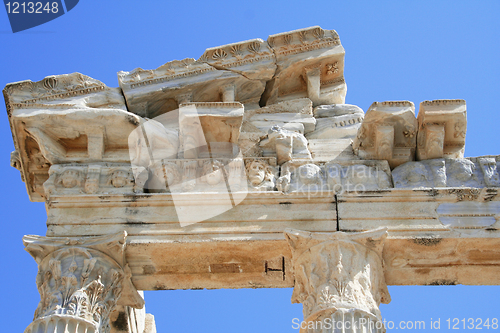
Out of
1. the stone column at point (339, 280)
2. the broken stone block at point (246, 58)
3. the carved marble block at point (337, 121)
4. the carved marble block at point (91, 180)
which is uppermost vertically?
the broken stone block at point (246, 58)

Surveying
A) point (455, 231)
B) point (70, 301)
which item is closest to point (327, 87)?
point (455, 231)

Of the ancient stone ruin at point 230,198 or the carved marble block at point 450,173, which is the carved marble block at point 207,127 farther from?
the carved marble block at point 450,173

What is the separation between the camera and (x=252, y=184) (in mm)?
9445

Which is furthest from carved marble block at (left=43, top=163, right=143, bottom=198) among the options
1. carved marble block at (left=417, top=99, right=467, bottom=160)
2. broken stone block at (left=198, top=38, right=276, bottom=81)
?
carved marble block at (left=417, top=99, right=467, bottom=160)

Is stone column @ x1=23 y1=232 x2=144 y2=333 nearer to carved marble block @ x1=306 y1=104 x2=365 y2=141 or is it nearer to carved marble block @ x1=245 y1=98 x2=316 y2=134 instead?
carved marble block @ x1=245 y1=98 x2=316 y2=134

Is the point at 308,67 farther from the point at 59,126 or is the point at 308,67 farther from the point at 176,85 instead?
the point at 59,126

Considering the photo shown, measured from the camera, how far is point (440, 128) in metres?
9.71

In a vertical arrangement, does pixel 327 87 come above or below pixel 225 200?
above

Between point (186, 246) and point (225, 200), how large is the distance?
81 centimetres

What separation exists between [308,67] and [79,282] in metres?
5.26

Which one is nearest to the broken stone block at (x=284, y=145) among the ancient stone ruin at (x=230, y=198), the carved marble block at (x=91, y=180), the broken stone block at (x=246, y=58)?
the ancient stone ruin at (x=230, y=198)

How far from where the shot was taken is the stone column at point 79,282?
308 inches

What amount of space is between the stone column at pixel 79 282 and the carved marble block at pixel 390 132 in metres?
3.67

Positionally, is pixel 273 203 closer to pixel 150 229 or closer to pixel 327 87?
pixel 150 229
